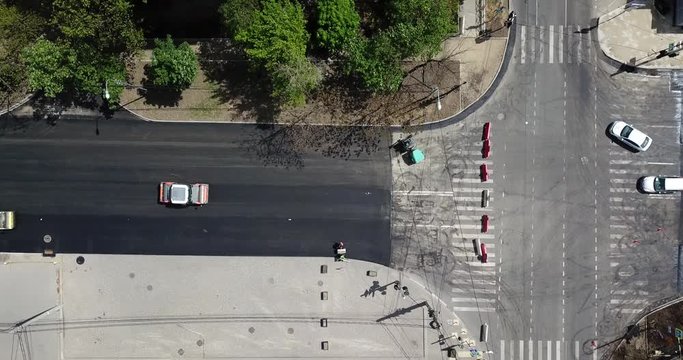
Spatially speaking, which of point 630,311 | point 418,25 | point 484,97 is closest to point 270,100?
point 418,25

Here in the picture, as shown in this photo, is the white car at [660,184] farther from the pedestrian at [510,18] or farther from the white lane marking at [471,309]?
the pedestrian at [510,18]

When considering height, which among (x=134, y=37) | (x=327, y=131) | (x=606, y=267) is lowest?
(x=606, y=267)

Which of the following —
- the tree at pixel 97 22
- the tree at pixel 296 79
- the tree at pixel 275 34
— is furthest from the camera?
the tree at pixel 296 79

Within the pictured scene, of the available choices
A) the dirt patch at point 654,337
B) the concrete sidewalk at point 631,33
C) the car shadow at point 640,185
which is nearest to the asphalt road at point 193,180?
the car shadow at point 640,185

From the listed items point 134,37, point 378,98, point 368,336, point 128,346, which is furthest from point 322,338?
point 134,37

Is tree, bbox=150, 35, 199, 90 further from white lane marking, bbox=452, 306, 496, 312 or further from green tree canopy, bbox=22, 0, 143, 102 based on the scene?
white lane marking, bbox=452, 306, 496, 312

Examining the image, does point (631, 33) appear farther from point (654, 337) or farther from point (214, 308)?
point (214, 308)

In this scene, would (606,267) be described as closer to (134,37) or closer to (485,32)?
(485,32)
